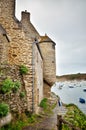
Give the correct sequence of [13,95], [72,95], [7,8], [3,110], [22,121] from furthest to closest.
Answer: [72,95]
[7,8]
[22,121]
[13,95]
[3,110]

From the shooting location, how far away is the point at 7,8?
23984 millimetres

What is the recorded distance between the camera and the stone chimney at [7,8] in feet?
77.7

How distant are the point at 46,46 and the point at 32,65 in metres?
12.1

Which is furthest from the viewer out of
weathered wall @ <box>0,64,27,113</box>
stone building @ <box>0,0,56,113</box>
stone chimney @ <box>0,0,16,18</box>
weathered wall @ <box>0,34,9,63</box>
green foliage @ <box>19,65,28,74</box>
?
stone chimney @ <box>0,0,16,18</box>

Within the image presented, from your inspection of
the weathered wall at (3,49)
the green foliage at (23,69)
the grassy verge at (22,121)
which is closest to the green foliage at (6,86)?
the grassy verge at (22,121)

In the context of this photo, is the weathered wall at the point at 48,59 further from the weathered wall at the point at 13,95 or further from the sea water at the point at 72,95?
the weathered wall at the point at 13,95

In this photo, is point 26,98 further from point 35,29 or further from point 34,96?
point 35,29

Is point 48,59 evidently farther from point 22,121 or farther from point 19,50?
point 22,121

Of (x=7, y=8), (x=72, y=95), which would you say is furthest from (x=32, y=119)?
(x=72, y=95)

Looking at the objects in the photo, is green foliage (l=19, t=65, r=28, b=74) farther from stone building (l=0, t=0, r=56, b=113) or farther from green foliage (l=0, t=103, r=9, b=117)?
green foliage (l=0, t=103, r=9, b=117)

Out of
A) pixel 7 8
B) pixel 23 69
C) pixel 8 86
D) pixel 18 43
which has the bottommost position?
pixel 8 86

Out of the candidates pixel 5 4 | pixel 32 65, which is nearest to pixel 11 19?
pixel 5 4

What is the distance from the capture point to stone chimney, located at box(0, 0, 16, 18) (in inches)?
933

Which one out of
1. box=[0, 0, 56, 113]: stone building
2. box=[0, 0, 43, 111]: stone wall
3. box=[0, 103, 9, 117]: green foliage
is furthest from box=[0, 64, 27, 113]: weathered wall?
box=[0, 0, 43, 111]: stone wall
